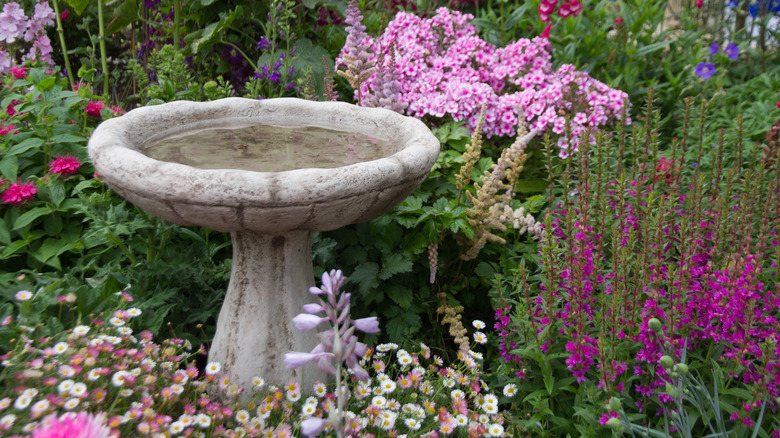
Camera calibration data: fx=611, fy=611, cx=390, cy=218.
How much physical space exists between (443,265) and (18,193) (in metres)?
1.87

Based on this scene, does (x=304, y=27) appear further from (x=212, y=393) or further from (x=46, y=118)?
(x=212, y=393)

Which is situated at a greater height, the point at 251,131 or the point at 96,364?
the point at 251,131

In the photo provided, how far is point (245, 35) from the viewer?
4074mm

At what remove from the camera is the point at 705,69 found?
4418 millimetres

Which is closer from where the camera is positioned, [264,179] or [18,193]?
[264,179]

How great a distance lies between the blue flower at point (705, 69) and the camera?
4406mm

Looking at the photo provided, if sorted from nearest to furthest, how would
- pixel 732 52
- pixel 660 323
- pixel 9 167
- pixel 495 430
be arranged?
pixel 660 323, pixel 495 430, pixel 9 167, pixel 732 52

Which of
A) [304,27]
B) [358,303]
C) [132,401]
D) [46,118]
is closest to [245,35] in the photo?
[304,27]

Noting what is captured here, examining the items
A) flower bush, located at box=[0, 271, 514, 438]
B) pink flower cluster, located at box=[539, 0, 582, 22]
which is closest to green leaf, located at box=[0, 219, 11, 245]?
flower bush, located at box=[0, 271, 514, 438]

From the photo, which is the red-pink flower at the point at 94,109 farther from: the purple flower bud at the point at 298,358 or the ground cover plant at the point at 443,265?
the purple flower bud at the point at 298,358

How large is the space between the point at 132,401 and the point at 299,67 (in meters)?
2.50

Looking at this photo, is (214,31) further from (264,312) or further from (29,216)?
(264,312)

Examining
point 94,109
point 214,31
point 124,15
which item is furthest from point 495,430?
point 124,15

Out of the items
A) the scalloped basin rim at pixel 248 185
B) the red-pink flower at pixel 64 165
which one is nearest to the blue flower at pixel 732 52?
the scalloped basin rim at pixel 248 185
